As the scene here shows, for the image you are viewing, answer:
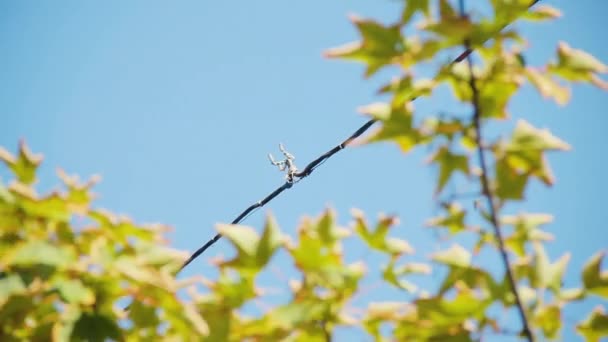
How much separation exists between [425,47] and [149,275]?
0.69 m

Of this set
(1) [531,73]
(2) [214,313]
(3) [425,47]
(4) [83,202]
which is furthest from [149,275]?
(1) [531,73]

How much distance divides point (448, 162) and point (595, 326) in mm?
488

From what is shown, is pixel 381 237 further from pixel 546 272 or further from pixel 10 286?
pixel 10 286

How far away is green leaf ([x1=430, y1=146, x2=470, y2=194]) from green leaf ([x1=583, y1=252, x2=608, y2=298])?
32 cm

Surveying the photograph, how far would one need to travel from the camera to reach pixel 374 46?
33.3 inches

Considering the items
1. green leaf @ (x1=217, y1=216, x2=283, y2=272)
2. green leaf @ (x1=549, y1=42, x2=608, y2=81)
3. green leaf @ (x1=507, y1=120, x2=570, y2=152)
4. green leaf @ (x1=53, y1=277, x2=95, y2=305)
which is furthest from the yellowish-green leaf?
green leaf @ (x1=53, y1=277, x2=95, y2=305)

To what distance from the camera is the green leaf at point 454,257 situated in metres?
0.91

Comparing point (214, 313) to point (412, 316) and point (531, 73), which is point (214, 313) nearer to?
point (412, 316)

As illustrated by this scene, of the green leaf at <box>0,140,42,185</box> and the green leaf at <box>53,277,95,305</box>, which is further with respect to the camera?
the green leaf at <box>0,140,42,185</box>

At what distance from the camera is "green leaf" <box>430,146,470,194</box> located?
0.89 meters

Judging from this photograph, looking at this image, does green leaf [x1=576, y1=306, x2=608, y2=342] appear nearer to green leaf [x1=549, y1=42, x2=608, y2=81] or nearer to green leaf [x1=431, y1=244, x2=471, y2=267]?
green leaf [x1=431, y1=244, x2=471, y2=267]

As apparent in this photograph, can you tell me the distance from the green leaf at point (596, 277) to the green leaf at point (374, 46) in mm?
603

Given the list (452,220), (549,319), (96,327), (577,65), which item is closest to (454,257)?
(452,220)

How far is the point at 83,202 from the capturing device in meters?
0.93
